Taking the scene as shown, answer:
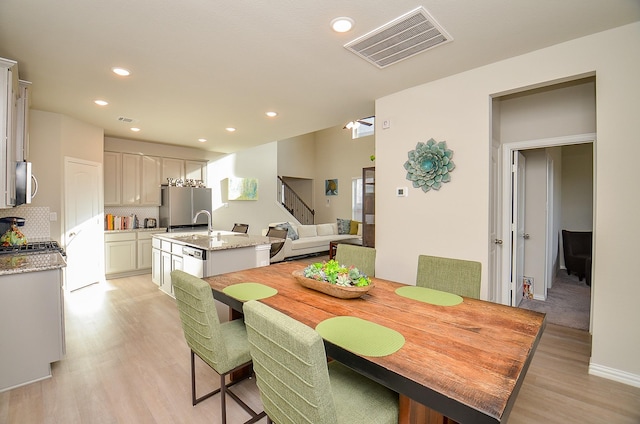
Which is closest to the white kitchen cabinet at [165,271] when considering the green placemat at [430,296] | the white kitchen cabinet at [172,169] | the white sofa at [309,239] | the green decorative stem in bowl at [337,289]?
the white sofa at [309,239]

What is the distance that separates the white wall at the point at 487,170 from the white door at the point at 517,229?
3.17 feet

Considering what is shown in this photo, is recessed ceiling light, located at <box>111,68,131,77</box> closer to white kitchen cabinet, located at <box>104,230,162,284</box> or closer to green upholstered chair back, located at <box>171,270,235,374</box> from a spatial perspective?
green upholstered chair back, located at <box>171,270,235,374</box>

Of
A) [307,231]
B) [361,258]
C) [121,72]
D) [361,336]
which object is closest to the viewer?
[361,336]

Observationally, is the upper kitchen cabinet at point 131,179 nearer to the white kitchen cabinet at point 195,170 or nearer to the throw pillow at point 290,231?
the white kitchen cabinet at point 195,170

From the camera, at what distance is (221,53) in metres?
2.50

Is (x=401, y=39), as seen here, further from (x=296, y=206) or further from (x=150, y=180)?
(x=296, y=206)

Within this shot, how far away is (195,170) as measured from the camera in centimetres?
669

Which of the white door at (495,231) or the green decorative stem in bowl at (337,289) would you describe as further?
the white door at (495,231)

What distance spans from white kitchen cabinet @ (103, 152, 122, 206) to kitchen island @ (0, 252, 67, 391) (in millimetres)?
3212

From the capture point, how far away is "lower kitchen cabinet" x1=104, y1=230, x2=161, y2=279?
17.0 ft

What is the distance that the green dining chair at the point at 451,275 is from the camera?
81.5 inches

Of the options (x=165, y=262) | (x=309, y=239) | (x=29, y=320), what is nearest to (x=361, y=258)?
(x=29, y=320)

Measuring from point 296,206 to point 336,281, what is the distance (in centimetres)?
890

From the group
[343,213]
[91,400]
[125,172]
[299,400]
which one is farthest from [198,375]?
[343,213]
